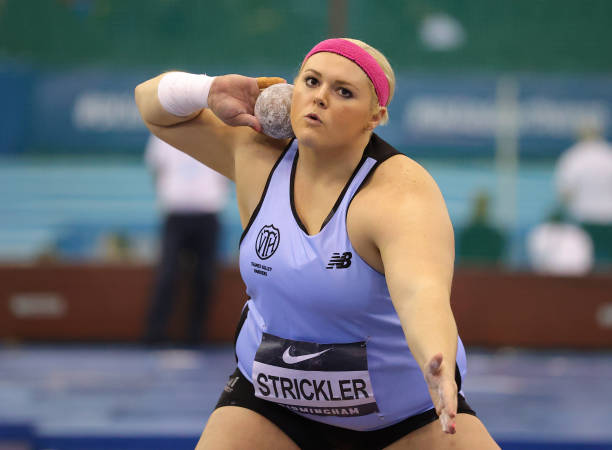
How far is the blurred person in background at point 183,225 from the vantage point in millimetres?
7156

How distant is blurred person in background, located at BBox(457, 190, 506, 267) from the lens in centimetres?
778

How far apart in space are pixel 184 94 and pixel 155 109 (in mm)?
126

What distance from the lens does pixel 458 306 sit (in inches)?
297

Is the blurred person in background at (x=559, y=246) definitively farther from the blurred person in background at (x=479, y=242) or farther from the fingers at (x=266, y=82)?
the fingers at (x=266, y=82)

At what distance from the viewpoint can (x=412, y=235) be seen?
83.7 inches

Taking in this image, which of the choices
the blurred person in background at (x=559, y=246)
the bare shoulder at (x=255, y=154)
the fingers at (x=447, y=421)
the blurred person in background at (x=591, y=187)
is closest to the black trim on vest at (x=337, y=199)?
the bare shoulder at (x=255, y=154)

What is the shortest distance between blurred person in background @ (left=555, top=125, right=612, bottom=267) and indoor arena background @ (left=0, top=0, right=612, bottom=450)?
11cm

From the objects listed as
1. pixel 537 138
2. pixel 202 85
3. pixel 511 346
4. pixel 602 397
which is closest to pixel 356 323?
pixel 202 85

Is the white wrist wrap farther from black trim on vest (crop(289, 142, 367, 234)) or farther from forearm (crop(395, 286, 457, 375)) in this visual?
forearm (crop(395, 286, 457, 375))

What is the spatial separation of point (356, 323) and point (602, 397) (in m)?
4.08

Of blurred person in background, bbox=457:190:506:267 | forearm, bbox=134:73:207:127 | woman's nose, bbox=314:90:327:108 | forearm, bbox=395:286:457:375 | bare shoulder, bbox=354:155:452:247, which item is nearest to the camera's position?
forearm, bbox=395:286:457:375

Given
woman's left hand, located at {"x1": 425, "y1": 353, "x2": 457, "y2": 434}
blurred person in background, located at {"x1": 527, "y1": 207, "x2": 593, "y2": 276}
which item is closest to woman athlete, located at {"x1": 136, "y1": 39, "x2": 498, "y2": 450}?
woman's left hand, located at {"x1": 425, "y1": 353, "x2": 457, "y2": 434}

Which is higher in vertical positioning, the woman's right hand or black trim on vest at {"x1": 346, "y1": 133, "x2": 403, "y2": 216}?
the woman's right hand

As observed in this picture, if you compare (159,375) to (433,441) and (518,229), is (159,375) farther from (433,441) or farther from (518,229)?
(433,441)
